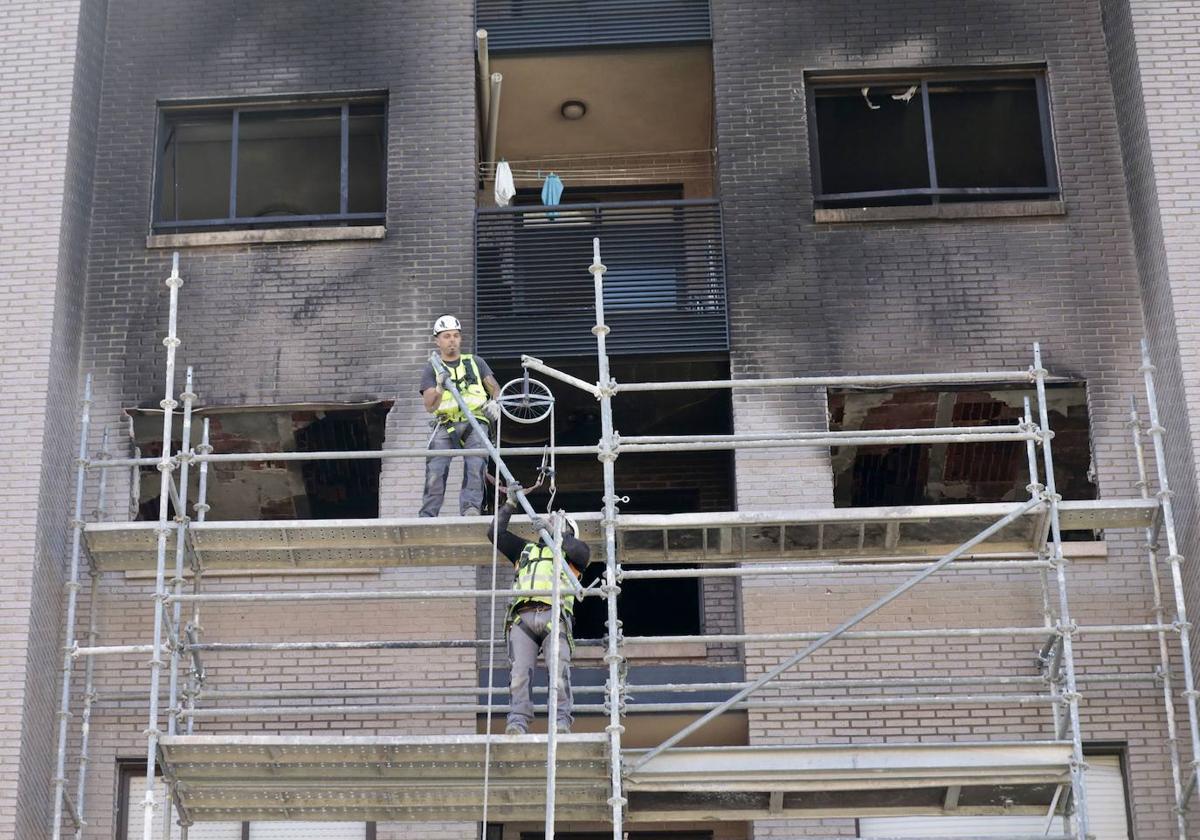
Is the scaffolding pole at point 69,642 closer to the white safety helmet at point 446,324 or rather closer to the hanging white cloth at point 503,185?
the white safety helmet at point 446,324

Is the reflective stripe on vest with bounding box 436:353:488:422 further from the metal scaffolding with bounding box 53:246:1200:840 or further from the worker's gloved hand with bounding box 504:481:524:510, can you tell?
the worker's gloved hand with bounding box 504:481:524:510

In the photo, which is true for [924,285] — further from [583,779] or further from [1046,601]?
[583,779]

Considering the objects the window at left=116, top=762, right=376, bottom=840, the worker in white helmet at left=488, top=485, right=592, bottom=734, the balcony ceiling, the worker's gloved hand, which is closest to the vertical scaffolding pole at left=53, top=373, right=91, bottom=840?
the window at left=116, top=762, right=376, bottom=840

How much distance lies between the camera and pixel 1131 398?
1855 centimetres

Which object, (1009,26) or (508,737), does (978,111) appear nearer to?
(1009,26)

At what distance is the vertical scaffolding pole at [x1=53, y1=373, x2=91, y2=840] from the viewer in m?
16.6

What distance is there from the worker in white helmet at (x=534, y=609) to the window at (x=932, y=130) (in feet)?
19.6

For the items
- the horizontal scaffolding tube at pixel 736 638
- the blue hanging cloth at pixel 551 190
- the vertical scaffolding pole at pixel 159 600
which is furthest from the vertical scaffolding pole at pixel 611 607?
the blue hanging cloth at pixel 551 190

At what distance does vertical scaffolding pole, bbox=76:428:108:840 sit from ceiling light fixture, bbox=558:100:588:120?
21.8 feet

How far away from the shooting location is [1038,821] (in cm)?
1723

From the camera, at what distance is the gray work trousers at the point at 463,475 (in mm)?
17308

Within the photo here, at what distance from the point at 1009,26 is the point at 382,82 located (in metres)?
6.39

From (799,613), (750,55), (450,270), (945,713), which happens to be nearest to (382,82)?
(450,270)

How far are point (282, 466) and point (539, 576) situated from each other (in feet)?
20.8
